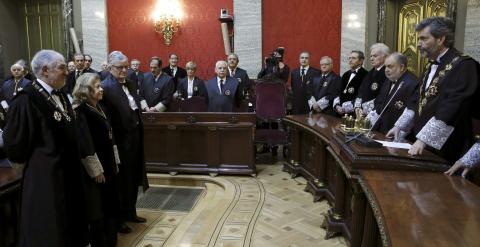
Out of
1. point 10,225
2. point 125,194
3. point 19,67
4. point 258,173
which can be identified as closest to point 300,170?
point 258,173

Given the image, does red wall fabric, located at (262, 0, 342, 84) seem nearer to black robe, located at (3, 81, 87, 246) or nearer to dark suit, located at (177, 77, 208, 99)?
dark suit, located at (177, 77, 208, 99)

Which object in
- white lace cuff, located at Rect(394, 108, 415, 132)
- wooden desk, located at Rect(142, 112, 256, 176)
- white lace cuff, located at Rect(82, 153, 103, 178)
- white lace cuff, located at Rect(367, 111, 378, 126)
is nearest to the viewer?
white lace cuff, located at Rect(82, 153, 103, 178)

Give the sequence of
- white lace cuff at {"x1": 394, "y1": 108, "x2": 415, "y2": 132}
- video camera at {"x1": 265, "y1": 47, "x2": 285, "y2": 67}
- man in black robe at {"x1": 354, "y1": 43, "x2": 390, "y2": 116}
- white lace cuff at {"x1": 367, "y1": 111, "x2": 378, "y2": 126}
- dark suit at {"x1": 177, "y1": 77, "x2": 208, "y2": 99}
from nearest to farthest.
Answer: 1. white lace cuff at {"x1": 394, "y1": 108, "x2": 415, "y2": 132}
2. white lace cuff at {"x1": 367, "y1": 111, "x2": 378, "y2": 126}
3. man in black robe at {"x1": 354, "y1": 43, "x2": 390, "y2": 116}
4. dark suit at {"x1": 177, "y1": 77, "x2": 208, "y2": 99}
5. video camera at {"x1": 265, "y1": 47, "x2": 285, "y2": 67}

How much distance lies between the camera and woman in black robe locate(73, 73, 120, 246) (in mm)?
2576

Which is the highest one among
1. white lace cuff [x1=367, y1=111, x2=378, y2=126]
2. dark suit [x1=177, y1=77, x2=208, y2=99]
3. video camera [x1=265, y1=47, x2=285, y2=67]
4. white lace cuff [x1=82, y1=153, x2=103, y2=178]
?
video camera [x1=265, y1=47, x2=285, y2=67]

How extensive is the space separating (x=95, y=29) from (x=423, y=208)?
8.37 metres

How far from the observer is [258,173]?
5270mm

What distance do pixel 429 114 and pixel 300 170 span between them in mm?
2567

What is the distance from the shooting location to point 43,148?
2246 mm

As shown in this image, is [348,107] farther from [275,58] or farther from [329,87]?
[275,58]

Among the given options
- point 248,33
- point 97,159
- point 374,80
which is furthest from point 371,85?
point 248,33

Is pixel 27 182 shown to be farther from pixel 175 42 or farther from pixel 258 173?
pixel 175 42

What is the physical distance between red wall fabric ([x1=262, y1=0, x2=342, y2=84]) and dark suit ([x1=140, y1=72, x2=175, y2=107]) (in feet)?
10.3

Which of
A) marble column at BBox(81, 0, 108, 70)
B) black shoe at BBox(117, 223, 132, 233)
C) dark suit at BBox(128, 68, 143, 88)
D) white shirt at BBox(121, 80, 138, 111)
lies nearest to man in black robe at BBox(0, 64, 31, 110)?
dark suit at BBox(128, 68, 143, 88)
